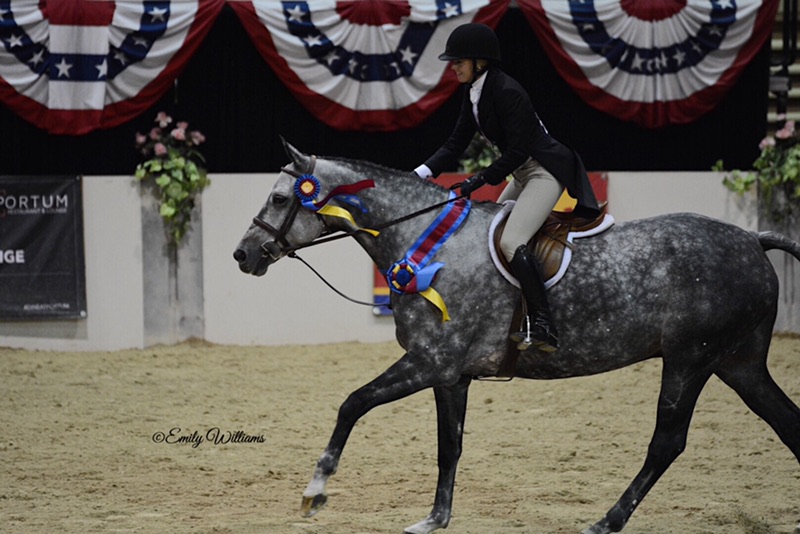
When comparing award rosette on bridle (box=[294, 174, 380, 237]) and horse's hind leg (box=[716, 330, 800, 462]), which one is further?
horse's hind leg (box=[716, 330, 800, 462])

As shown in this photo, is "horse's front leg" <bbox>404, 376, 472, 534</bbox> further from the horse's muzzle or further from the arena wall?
the arena wall

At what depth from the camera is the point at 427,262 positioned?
561 cm

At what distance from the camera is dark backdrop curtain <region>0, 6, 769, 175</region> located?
11664 millimetres

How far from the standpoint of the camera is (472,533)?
19.1 feet

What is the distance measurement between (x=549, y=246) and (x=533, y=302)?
1.16 ft

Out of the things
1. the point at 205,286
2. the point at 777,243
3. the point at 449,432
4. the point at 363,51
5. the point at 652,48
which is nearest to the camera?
the point at 449,432

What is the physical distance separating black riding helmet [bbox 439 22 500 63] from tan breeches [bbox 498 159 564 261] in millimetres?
610

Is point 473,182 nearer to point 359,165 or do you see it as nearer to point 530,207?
point 530,207

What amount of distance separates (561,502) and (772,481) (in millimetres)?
1467

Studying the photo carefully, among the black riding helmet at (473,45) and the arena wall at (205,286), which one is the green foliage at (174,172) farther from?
the black riding helmet at (473,45)

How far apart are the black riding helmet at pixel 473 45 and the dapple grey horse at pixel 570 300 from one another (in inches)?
27.1

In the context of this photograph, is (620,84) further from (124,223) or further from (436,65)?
(124,223)

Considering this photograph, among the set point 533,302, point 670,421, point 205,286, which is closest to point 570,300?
point 533,302

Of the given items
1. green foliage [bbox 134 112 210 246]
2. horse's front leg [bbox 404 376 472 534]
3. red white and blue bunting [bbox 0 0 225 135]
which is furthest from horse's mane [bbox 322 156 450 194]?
red white and blue bunting [bbox 0 0 225 135]
